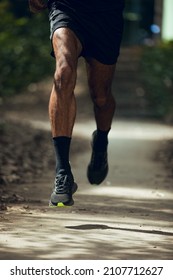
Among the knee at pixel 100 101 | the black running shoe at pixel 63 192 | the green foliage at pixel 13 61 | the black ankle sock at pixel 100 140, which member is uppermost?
the black running shoe at pixel 63 192

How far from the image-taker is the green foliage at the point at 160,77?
51.5ft

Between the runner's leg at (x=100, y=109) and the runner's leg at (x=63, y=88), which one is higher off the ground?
the runner's leg at (x=63, y=88)

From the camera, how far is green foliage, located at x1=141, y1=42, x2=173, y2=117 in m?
15.7

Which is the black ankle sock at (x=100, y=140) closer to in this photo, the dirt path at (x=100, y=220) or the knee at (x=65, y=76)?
the dirt path at (x=100, y=220)

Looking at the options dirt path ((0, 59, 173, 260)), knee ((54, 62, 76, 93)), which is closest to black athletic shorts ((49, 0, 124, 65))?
knee ((54, 62, 76, 93))

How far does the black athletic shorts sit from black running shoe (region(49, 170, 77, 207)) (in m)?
0.95

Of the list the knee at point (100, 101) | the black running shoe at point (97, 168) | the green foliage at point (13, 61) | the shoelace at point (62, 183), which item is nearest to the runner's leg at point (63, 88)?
the shoelace at point (62, 183)

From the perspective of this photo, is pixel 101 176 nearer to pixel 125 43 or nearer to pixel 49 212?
pixel 49 212

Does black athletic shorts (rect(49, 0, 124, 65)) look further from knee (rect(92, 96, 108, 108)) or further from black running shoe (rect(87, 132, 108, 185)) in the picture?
black running shoe (rect(87, 132, 108, 185))

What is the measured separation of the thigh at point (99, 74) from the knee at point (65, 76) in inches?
25.6

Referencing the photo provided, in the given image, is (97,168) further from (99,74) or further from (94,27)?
(94,27)

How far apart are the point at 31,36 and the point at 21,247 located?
16527 mm

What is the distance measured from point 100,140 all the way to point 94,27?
1.15 metres

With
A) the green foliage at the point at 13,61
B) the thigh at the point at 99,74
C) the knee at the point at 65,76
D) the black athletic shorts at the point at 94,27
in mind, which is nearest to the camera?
the knee at the point at 65,76
